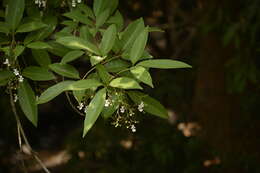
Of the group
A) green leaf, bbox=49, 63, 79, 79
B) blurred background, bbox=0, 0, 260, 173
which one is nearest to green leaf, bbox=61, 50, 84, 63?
green leaf, bbox=49, 63, 79, 79

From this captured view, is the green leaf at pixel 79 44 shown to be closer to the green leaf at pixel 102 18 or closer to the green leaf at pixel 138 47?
the green leaf at pixel 138 47

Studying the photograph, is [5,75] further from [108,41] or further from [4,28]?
[108,41]

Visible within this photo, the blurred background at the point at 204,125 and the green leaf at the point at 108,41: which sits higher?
the green leaf at the point at 108,41

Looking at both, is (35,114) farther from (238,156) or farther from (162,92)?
(162,92)

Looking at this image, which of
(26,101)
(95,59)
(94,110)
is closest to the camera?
(94,110)

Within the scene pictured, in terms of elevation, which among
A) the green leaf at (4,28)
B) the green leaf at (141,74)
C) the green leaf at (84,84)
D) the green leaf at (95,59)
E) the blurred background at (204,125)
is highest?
the green leaf at (4,28)

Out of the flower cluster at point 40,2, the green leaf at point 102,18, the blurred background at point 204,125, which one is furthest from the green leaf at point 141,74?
the blurred background at point 204,125

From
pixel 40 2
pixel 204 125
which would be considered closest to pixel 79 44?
pixel 40 2
